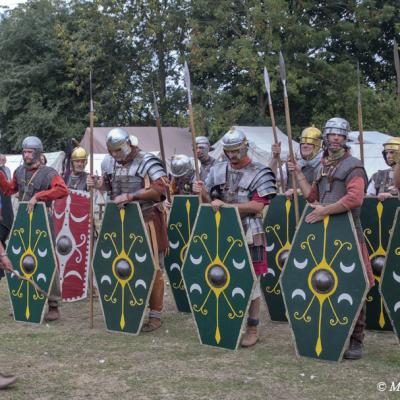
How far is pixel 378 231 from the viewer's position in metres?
5.28

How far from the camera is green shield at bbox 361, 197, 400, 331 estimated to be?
5.22 m

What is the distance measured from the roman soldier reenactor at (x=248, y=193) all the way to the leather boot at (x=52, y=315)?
1817mm

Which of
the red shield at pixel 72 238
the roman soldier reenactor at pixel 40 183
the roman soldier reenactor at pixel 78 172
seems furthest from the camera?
the roman soldier reenactor at pixel 78 172

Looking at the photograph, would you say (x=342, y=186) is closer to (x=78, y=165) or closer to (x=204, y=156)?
(x=204, y=156)

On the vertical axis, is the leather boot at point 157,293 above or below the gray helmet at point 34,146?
below

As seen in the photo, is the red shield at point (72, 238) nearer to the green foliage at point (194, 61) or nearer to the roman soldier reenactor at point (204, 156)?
the roman soldier reenactor at point (204, 156)

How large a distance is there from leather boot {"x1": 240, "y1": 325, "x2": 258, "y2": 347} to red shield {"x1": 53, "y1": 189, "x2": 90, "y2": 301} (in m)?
2.26

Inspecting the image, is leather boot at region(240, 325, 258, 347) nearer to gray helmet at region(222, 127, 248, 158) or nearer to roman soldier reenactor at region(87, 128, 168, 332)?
roman soldier reenactor at region(87, 128, 168, 332)

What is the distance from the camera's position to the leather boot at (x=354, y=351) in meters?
4.59

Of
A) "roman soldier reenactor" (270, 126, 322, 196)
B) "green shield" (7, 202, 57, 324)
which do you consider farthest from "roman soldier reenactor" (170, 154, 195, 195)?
"green shield" (7, 202, 57, 324)

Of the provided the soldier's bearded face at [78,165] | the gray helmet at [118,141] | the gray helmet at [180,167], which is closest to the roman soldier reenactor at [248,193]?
the gray helmet at [118,141]

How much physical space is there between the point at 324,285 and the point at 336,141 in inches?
38.3

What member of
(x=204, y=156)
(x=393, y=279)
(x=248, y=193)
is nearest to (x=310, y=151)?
(x=248, y=193)

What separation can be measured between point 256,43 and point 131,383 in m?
16.6
